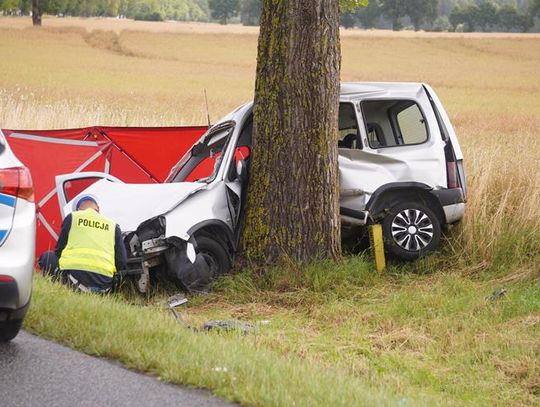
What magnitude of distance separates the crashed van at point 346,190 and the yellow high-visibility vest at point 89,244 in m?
0.50

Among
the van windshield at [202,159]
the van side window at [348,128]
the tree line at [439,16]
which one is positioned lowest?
the tree line at [439,16]

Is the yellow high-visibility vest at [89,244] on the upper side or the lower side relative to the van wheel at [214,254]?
upper

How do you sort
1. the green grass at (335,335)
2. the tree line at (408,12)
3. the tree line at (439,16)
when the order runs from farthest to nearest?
the tree line at (439,16) < the tree line at (408,12) < the green grass at (335,335)

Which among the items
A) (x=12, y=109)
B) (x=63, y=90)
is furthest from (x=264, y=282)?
(x=63, y=90)

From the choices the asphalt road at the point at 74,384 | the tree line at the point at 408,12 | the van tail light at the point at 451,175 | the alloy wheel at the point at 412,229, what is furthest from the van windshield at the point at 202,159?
the tree line at the point at 408,12

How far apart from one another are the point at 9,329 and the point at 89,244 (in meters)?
2.80

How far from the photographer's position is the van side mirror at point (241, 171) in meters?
10.3

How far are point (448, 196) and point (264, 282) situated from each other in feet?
7.58

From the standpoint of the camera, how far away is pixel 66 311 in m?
6.92

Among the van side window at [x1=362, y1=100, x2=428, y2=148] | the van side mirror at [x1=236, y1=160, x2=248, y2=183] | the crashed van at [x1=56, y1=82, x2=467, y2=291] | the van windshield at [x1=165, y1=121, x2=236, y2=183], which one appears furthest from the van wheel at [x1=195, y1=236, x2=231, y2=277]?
the van side window at [x1=362, y1=100, x2=428, y2=148]

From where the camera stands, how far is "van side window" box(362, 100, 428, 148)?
1107 centimetres

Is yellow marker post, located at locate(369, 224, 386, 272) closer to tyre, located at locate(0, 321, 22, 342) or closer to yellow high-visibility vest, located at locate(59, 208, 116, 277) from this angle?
yellow high-visibility vest, located at locate(59, 208, 116, 277)

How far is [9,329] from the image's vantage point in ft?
20.0

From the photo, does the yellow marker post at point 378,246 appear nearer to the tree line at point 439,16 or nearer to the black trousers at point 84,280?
the black trousers at point 84,280
